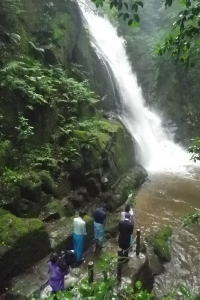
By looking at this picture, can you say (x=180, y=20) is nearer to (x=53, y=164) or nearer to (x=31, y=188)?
(x=31, y=188)

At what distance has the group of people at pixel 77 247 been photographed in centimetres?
774

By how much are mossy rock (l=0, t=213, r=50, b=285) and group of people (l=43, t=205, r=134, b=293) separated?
2.58 ft

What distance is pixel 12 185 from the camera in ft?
34.9

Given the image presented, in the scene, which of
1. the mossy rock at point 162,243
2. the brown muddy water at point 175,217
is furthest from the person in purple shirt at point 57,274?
the mossy rock at point 162,243

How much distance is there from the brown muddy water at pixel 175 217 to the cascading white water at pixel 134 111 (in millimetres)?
2167

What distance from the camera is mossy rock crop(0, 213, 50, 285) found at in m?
8.50

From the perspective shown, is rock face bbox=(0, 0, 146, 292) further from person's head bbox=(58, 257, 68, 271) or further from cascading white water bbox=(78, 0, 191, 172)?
cascading white water bbox=(78, 0, 191, 172)

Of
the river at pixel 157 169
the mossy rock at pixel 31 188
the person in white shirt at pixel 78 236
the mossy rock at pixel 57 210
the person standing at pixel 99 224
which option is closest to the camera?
the person in white shirt at pixel 78 236

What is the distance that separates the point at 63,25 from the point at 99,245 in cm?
1333

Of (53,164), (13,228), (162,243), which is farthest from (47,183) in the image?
(162,243)

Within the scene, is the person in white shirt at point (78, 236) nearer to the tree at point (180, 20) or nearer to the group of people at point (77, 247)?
the group of people at point (77, 247)

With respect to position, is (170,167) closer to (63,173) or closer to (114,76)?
(114,76)

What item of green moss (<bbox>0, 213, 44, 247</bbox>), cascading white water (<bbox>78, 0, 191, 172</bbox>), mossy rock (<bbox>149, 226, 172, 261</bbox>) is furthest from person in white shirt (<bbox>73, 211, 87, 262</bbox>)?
cascading white water (<bbox>78, 0, 191, 172</bbox>)

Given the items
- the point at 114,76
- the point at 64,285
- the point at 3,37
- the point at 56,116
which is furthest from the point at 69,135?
the point at 114,76
